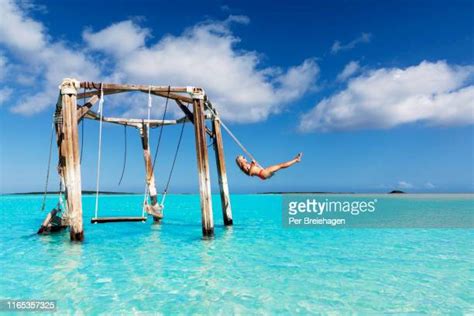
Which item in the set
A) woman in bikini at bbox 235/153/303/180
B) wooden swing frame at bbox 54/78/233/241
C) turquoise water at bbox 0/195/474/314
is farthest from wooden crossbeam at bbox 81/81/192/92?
turquoise water at bbox 0/195/474/314

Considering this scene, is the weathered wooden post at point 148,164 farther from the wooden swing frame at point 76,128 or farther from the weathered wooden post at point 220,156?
the weathered wooden post at point 220,156

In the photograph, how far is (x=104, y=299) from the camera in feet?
23.3

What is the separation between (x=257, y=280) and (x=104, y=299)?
348 centimetres

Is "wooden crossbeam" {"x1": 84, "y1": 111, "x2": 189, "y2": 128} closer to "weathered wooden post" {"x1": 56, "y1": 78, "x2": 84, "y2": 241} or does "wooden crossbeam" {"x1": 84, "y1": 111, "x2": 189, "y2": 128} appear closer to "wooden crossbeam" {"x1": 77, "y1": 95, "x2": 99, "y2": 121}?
"wooden crossbeam" {"x1": 77, "y1": 95, "x2": 99, "y2": 121}

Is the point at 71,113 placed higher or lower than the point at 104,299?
higher

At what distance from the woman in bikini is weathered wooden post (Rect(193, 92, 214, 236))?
4.24 feet

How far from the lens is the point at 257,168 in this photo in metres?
12.0

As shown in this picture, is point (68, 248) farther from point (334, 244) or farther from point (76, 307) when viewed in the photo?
point (334, 244)

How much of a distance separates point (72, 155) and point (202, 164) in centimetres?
456

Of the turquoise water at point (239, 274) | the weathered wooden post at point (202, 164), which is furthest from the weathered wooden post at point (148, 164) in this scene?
the weathered wooden post at point (202, 164)

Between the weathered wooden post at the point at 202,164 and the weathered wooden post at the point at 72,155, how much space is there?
4243mm

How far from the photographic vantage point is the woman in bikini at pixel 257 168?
450 inches

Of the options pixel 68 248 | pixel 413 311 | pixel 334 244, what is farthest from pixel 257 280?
pixel 68 248

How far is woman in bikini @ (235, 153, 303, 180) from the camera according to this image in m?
11.4
